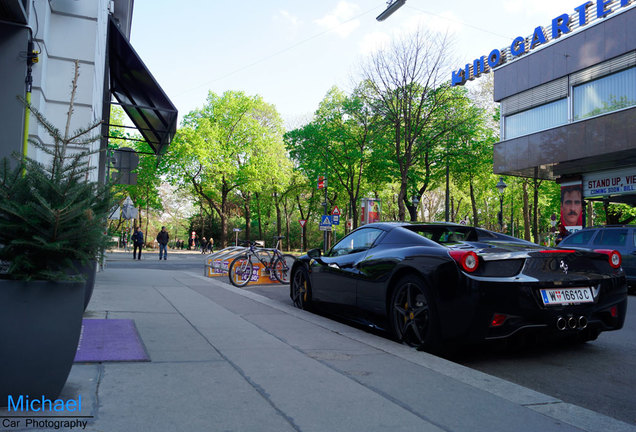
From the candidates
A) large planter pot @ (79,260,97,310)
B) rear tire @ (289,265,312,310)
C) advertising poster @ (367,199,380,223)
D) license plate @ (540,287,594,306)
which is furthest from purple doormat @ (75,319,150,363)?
advertising poster @ (367,199,380,223)

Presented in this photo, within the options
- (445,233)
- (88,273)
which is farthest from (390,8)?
(88,273)

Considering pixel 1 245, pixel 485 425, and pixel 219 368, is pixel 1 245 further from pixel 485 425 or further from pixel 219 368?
pixel 485 425

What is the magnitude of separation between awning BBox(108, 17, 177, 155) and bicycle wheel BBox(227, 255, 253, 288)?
141 inches

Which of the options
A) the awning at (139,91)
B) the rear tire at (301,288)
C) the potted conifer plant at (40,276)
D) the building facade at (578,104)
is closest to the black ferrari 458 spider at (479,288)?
the rear tire at (301,288)

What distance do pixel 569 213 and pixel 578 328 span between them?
20.6 meters

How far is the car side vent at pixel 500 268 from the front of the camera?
4.50 meters

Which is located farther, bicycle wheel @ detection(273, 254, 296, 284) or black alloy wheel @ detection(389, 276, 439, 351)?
bicycle wheel @ detection(273, 254, 296, 284)

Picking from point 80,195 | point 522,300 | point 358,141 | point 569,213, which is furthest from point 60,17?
point 358,141

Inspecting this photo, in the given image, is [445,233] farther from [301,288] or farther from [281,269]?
[281,269]

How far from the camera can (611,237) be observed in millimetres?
12609

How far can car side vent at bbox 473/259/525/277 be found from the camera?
177 inches

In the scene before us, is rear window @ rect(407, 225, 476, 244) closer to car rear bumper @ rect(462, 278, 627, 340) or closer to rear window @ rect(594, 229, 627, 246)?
car rear bumper @ rect(462, 278, 627, 340)

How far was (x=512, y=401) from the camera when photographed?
3338 mm

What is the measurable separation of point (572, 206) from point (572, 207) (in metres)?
0.06
